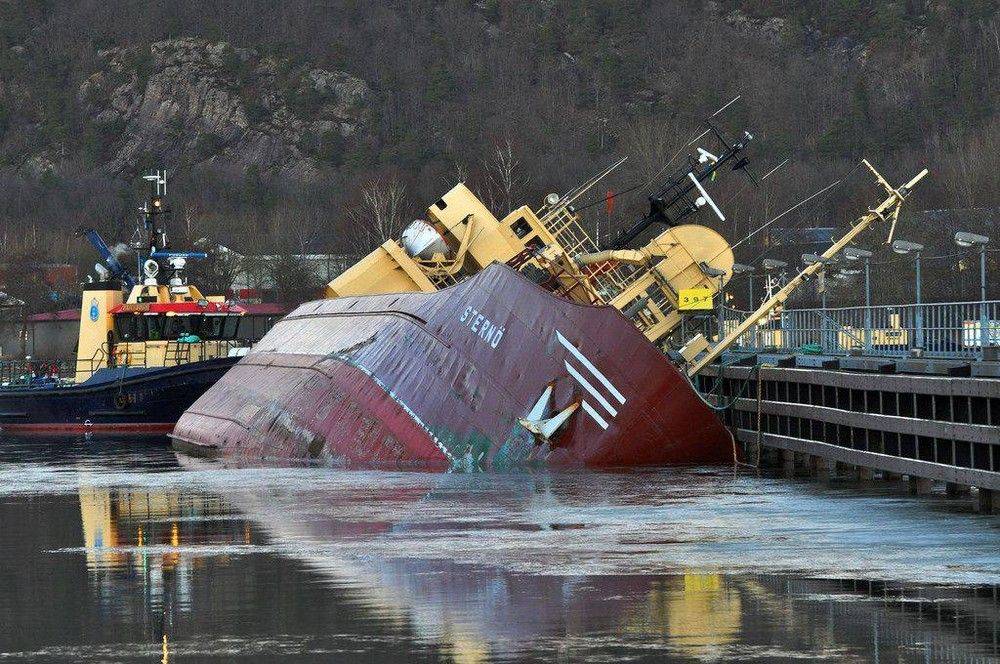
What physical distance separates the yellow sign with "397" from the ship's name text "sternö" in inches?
197

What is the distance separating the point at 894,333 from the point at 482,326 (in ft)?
24.7

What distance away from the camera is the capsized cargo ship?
3359 cm

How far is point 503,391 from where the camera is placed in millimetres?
34000

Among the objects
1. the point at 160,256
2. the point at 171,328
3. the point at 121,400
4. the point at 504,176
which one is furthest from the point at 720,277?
the point at 504,176

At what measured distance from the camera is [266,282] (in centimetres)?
10506

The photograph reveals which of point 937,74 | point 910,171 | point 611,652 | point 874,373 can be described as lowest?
point 611,652

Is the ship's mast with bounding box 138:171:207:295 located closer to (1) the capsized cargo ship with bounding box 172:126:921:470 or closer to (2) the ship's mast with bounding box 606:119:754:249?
(1) the capsized cargo ship with bounding box 172:126:921:470

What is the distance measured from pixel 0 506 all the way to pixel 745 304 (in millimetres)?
44838

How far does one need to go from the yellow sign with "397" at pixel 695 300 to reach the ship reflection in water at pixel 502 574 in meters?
6.72

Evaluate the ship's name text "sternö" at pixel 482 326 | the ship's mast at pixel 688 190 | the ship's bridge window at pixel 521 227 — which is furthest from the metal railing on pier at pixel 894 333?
the ship's name text "sternö" at pixel 482 326

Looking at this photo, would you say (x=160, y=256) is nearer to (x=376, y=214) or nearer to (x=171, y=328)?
(x=171, y=328)

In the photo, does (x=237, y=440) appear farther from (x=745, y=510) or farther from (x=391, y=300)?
(x=745, y=510)

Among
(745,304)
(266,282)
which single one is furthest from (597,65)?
(745,304)

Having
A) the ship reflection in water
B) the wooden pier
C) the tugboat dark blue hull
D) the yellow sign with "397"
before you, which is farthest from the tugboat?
the ship reflection in water
